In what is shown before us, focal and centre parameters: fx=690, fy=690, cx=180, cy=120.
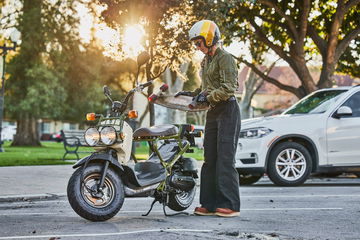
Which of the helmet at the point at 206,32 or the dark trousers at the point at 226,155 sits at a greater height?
the helmet at the point at 206,32

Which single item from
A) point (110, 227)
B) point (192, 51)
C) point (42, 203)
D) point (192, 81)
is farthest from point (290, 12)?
point (192, 81)

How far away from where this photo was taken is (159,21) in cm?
1623

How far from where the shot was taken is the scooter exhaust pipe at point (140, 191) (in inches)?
284

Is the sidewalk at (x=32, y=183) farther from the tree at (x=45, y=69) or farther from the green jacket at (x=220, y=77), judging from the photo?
the tree at (x=45, y=69)

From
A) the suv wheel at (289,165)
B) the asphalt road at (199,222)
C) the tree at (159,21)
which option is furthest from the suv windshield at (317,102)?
the tree at (159,21)

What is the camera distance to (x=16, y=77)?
4428cm

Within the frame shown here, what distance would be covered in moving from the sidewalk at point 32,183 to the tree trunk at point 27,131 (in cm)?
2826

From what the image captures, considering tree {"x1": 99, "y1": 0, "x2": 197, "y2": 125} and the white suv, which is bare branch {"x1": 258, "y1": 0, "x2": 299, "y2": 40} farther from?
the white suv

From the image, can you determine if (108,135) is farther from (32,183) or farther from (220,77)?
(32,183)

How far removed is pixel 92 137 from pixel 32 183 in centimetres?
581

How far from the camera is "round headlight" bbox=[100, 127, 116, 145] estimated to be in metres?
7.11

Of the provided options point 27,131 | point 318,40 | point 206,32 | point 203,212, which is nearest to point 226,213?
point 203,212

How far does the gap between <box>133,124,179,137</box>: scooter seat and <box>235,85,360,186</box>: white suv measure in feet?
15.4

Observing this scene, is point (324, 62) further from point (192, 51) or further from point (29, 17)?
point (29, 17)
